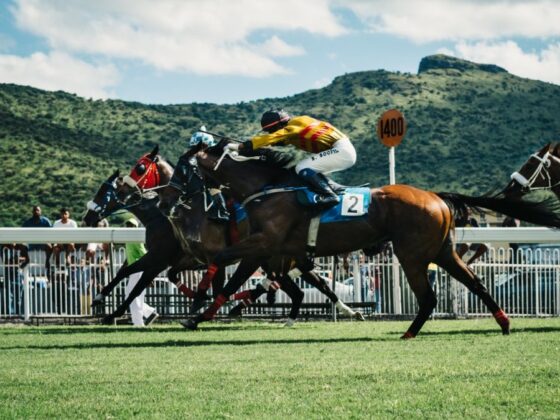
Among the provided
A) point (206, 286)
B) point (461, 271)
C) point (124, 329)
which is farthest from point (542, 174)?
point (124, 329)

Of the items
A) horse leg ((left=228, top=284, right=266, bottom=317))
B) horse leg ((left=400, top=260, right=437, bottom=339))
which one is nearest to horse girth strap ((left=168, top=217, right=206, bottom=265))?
horse leg ((left=228, top=284, right=266, bottom=317))

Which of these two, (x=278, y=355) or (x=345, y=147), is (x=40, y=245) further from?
(x=278, y=355)

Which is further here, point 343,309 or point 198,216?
point 343,309

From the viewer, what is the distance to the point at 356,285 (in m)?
18.4

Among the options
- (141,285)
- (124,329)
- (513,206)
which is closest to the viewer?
(513,206)

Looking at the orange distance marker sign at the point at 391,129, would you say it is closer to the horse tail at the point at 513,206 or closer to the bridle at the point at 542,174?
the bridle at the point at 542,174

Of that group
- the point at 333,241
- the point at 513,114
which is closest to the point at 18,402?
the point at 333,241

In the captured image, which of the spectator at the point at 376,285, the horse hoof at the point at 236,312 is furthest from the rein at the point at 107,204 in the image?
the spectator at the point at 376,285

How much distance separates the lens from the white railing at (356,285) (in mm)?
18172

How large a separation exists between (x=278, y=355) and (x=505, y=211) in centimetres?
455

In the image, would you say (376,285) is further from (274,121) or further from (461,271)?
(274,121)

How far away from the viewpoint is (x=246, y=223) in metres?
14.7

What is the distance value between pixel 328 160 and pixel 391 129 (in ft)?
26.6

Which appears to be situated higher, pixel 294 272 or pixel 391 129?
pixel 391 129
